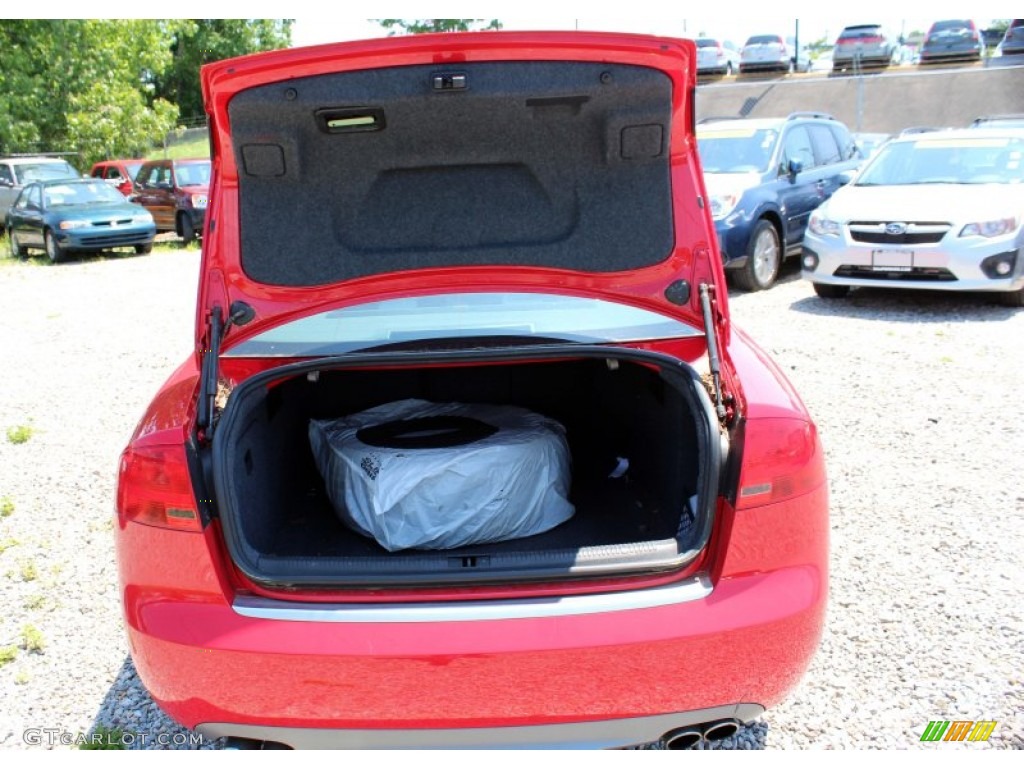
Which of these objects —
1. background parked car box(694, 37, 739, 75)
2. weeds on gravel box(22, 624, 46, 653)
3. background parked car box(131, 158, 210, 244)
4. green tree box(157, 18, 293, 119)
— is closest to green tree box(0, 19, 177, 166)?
background parked car box(131, 158, 210, 244)

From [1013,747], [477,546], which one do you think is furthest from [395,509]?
[1013,747]

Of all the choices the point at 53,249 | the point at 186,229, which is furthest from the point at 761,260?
the point at 53,249

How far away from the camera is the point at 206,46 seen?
37.5m

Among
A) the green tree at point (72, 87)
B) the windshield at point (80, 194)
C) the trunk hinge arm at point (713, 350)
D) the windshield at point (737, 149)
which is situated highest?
the green tree at point (72, 87)

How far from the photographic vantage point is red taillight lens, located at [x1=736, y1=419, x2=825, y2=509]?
211 cm

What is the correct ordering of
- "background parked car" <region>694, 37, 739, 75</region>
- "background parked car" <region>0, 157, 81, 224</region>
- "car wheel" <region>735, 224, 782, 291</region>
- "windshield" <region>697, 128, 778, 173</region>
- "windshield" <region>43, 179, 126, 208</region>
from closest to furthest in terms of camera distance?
1. "car wheel" <region>735, 224, 782, 291</region>
2. "windshield" <region>697, 128, 778, 173</region>
3. "windshield" <region>43, 179, 126, 208</region>
4. "background parked car" <region>0, 157, 81, 224</region>
5. "background parked car" <region>694, 37, 739, 75</region>

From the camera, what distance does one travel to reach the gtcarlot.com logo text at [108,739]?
2.63 m

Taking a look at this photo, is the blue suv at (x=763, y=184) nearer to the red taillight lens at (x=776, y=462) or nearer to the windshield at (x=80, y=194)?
the red taillight lens at (x=776, y=462)

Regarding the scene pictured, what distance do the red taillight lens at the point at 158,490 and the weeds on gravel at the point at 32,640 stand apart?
136cm

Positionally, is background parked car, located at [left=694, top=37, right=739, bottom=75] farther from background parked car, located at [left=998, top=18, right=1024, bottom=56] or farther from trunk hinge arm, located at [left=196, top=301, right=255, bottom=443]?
trunk hinge arm, located at [left=196, top=301, right=255, bottom=443]

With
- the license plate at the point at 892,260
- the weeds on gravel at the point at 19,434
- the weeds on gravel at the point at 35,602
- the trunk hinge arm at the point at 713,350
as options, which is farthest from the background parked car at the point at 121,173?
the trunk hinge arm at the point at 713,350

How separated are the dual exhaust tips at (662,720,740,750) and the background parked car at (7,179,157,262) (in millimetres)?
15498

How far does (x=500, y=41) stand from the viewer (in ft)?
7.28

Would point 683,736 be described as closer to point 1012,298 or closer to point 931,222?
point 931,222
